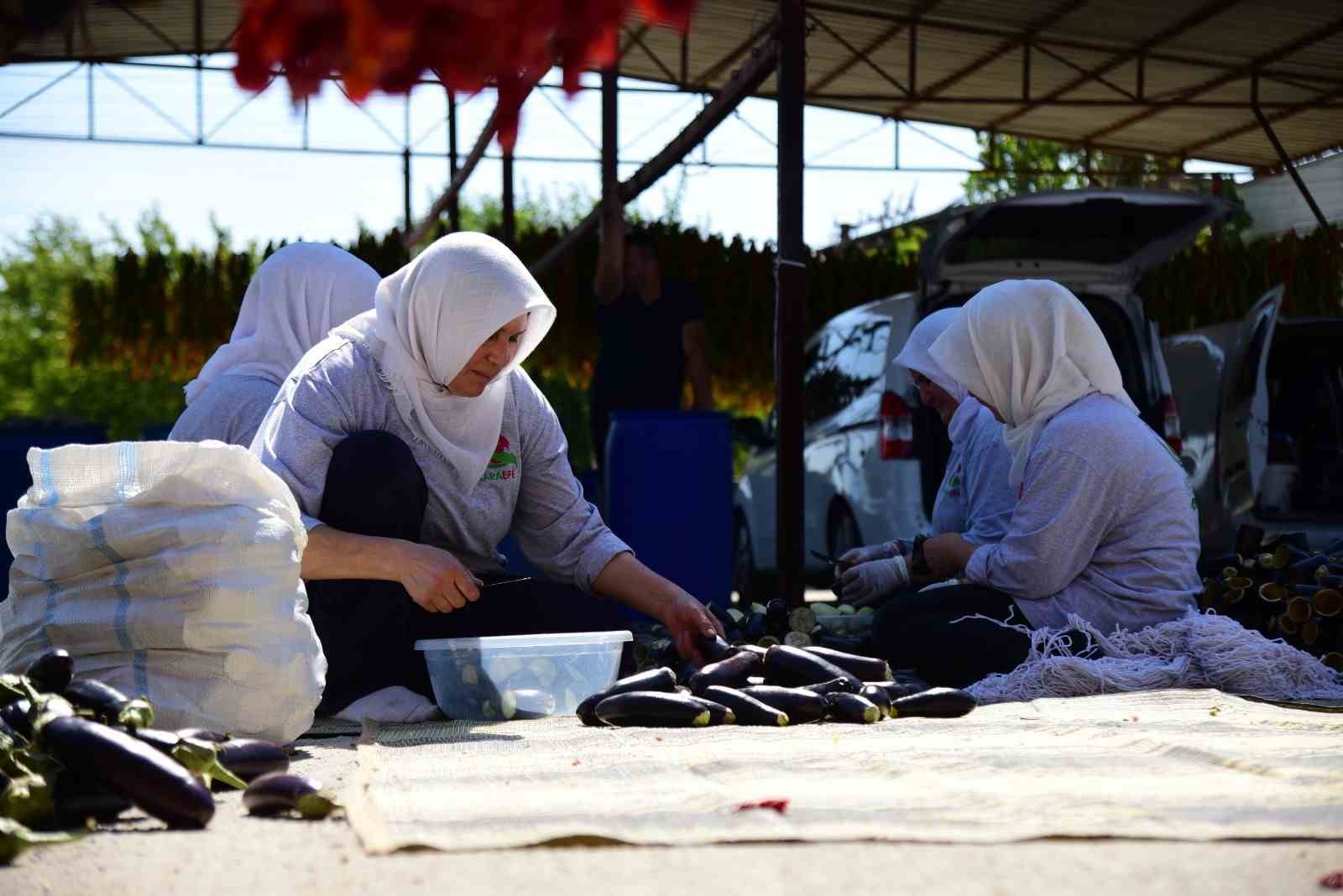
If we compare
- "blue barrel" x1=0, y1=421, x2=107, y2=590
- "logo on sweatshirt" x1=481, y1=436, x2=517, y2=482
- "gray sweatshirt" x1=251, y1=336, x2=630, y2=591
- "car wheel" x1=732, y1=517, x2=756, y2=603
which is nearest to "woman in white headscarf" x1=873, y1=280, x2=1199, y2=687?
"gray sweatshirt" x1=251, y1=336, x2=630, y2=591

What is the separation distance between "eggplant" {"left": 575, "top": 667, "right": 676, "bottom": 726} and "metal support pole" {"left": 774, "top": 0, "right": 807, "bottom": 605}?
263 centimetres

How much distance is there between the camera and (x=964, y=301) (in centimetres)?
735

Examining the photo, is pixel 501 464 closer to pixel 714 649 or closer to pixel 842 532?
pixel 714 649

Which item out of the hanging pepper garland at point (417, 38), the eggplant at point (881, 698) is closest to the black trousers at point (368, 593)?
the eggplant at point (881, 698)

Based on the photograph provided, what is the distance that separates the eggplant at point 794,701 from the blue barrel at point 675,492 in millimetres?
3141

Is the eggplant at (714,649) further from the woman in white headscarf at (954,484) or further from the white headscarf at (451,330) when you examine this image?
the woman in white headscarf at (954,484)

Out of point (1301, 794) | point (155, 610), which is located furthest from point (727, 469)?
point (1301, 794)

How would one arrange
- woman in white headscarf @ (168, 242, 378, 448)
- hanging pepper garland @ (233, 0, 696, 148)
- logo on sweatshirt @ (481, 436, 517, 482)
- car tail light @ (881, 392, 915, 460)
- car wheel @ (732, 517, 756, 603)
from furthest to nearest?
1. car wheel @ (732, 517, 756, 603)
2. car tail light @ (881, 392, 915, 460)
3. woman in white headscarf @ (168, 242, 378, 448)
4. logo on sweatshirt @ (481, 436, 517, 482)
5. hanging pepper garland @ (233, 0, 696, 148)

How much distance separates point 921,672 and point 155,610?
8.33 feet

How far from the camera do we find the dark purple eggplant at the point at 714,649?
4363mm

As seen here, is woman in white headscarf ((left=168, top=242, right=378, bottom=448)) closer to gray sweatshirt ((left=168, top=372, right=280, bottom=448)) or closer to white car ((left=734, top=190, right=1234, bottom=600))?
gray sweatshirt ((left=168, top=372, right=280, bottom=448))

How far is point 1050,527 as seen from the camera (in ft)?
15.1

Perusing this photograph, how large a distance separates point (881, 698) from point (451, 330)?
155cm

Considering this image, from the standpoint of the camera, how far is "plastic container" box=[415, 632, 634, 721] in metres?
4.11
